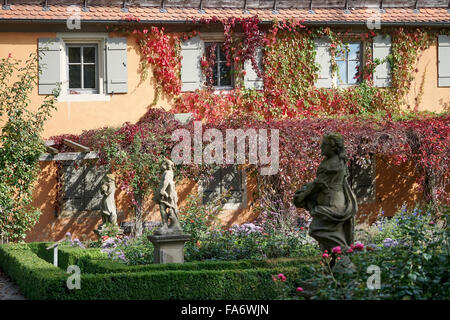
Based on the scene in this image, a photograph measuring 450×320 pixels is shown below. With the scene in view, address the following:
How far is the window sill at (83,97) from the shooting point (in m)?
14.6

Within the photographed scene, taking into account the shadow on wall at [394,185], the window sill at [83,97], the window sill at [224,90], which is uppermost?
the window sill at [224,90]

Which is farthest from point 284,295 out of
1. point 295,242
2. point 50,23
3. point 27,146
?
point 50,23

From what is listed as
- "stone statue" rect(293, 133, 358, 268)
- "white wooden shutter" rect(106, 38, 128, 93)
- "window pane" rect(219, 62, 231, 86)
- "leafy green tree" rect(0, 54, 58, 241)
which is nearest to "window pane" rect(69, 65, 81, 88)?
"white wooden shutter" rect(106, 38, 128, 93)

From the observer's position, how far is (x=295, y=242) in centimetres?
1005

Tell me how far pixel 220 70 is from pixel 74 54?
321 cm

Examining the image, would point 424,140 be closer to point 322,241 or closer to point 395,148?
point 395,148

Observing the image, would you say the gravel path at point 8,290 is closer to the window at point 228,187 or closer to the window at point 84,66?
the window at point 84,66

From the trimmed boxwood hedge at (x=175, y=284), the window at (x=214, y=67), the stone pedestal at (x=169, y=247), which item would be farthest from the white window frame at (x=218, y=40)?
the trimmed boxwood hedge at (x=175, y=284)

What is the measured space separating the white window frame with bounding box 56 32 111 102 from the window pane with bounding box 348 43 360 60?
5573mm

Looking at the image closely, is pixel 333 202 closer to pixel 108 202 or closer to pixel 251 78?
pixel 108 202

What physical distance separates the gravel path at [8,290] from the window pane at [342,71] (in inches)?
337

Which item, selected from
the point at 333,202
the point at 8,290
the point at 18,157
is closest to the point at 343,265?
the point at 333,202

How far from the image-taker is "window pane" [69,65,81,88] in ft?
49.0

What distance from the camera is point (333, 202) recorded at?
7.35 metres
